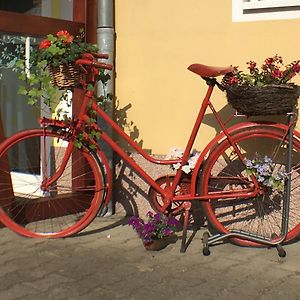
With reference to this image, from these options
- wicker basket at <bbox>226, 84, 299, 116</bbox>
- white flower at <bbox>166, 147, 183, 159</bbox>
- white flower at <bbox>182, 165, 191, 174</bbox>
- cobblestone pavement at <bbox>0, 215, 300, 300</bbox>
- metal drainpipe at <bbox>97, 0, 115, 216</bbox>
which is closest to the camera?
cobblestone pavement at <bbox>0, 215, 300, 300</bbox>

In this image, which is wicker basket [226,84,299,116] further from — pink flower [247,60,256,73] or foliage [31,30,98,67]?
foliage [31,30,98,67]

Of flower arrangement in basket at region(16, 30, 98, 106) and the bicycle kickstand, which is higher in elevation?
flower arrangement in basket at region(16, 30, 98, 106)

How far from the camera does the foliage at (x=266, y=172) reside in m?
4.23

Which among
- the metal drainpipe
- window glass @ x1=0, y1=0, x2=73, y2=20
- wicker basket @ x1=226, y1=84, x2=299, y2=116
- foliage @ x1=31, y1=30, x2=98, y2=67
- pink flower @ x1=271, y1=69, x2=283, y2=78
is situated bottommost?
wicker basket @ x1=226, y1=84, x2=299, y2=116

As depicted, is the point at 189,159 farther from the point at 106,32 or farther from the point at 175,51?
the point at 106,32

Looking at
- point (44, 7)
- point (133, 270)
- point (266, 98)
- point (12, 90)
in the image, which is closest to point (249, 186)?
point (266, 98)

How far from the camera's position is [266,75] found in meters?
4.27

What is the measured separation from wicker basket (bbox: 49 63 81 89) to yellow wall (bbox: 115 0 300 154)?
3.74 ft

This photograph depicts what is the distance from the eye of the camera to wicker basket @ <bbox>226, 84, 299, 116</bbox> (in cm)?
409

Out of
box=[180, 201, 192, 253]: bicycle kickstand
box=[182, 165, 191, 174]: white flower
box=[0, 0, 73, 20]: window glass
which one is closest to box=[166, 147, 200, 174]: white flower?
box=[182, 165, 191, 174]: white flower

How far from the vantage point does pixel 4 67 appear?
5449 mm

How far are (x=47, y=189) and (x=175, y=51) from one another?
175 centimetres

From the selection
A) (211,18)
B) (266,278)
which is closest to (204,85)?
(211,18)

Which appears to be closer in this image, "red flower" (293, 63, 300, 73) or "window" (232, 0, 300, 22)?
"red flower" (293, 63, 300, 73)
